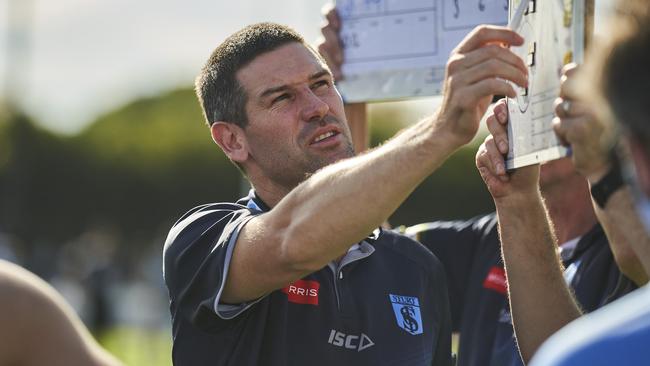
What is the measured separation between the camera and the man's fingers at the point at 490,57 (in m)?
2.96

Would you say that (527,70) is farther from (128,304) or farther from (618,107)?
(128,304)

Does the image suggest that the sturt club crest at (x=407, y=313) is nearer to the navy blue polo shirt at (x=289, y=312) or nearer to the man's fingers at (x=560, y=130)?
the navy blue polo shirt at (x=289, y=312)

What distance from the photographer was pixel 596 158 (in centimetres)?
261

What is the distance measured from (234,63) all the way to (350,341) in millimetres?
1188

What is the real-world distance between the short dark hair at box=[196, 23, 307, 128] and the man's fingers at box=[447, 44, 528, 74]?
1428mm

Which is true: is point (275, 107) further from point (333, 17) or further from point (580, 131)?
point (580, 131)

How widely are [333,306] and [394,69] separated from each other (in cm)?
113

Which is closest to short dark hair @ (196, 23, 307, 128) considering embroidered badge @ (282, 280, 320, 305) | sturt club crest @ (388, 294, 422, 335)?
embroidered badge @ (282, 280, 320, 305)

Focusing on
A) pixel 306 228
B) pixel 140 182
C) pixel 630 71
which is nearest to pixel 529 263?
pixel 306 228

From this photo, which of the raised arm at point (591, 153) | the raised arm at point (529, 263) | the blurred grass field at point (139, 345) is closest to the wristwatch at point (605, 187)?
the raised arm at point (591, 153)

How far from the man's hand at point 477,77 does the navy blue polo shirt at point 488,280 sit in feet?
5.25

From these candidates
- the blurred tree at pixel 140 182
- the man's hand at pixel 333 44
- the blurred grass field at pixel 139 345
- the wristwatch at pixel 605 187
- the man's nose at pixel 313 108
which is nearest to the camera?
the wristwatch at pixel 605 187

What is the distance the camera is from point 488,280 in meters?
5.06

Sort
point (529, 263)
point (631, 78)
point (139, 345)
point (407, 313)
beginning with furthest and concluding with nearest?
point (139, 345), point (407, 313), point (529, 263), point (631, 78)
